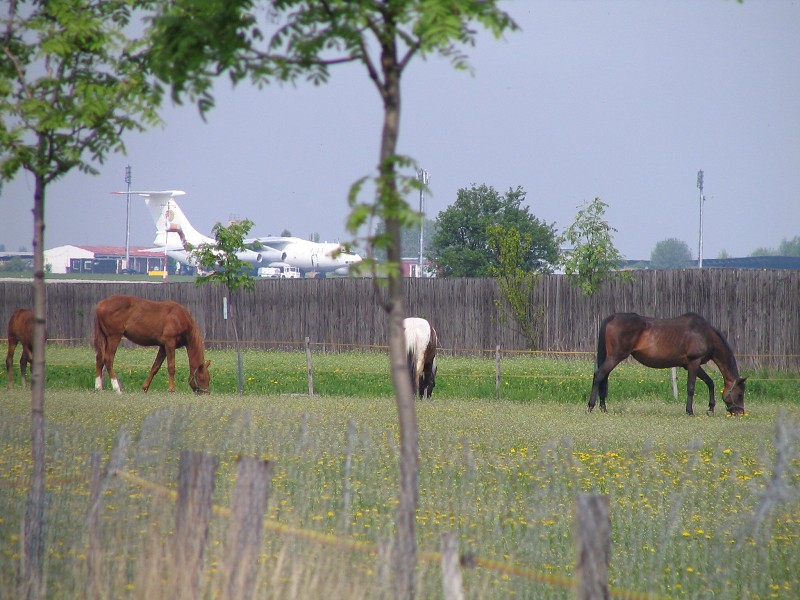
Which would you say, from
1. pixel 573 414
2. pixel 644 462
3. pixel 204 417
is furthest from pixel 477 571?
pixel 573 414

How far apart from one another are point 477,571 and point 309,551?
56.3 inches

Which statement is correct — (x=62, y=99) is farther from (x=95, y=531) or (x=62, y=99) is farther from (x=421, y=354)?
(x=421, y=354)

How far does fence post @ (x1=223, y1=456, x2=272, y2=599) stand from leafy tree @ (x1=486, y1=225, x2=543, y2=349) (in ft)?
96.1

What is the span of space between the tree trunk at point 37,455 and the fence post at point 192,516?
100 cm

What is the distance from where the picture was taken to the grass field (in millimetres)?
6098

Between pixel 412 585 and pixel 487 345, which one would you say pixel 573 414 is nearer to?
pixel 412 585

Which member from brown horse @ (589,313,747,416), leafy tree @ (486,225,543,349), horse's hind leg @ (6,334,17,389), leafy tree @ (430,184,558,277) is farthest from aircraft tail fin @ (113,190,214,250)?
brown horse @ (589,313,747,416)

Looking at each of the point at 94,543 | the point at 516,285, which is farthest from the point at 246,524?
the point at 516,285

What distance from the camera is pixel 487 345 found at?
35281 millimetres

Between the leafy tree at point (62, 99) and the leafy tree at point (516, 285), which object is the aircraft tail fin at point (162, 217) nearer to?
the leafy tree at point (516, 285)

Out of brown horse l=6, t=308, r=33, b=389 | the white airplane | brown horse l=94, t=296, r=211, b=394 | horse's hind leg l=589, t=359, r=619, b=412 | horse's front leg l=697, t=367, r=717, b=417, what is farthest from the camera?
the white airplane

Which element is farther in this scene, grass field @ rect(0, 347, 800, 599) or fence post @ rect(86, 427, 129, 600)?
grass field @ rect(0, 347, 800, 599)

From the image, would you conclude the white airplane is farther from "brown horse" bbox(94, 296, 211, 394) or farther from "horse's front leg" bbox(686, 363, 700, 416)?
"horse's front leg" bbox(686, 363, 700, 416)

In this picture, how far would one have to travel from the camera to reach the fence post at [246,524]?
15.6 feet
